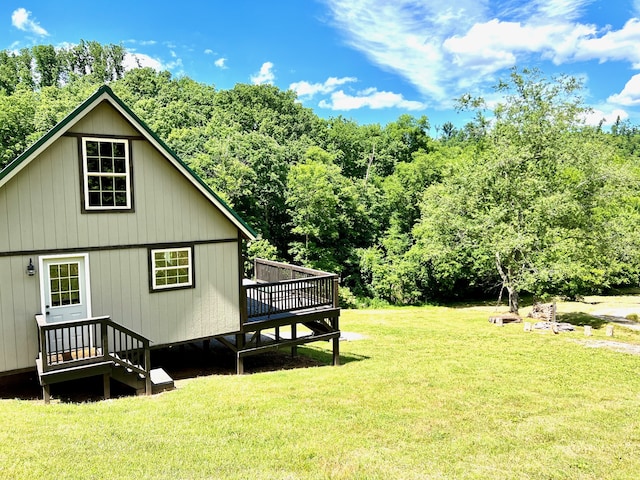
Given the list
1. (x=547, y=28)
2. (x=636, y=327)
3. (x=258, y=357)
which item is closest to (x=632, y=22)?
(x=547, y=28)

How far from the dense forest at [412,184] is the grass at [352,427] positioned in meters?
11.5

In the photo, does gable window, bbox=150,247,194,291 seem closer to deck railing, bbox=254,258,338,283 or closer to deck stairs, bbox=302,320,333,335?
deck railing, bbox=254,258,338,283

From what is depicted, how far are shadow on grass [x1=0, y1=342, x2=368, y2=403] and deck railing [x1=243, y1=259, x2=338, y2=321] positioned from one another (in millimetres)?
1856

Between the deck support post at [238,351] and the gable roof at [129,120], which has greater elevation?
the gable roof at [129,120]

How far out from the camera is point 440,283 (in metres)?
36.2

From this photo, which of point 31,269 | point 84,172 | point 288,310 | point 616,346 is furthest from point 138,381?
point 616,346

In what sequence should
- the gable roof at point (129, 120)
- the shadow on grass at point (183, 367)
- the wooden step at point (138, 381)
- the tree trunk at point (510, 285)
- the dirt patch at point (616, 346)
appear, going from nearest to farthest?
the gable roof at point (129, 120) → the wooden step at point (138, 381) → the shadow on grass at point (183, 367) → the dirt patch at point (616, 346) → the tree trunk at point (510, 285)

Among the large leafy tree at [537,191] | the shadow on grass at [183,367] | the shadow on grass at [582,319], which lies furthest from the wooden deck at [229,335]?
the shadow on grass at [582,319]

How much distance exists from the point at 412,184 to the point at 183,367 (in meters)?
29.8

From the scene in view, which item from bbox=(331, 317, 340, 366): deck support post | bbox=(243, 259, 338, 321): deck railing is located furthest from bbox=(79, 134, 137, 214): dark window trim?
bbox=(331, 317, 340, 366): deck support post

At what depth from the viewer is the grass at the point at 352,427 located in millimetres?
6105

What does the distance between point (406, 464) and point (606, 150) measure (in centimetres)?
2480

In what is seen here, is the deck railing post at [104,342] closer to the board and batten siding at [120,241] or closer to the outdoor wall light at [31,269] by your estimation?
the board and batten siding at [120,241]

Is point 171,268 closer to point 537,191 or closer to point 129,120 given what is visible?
point 129,120
